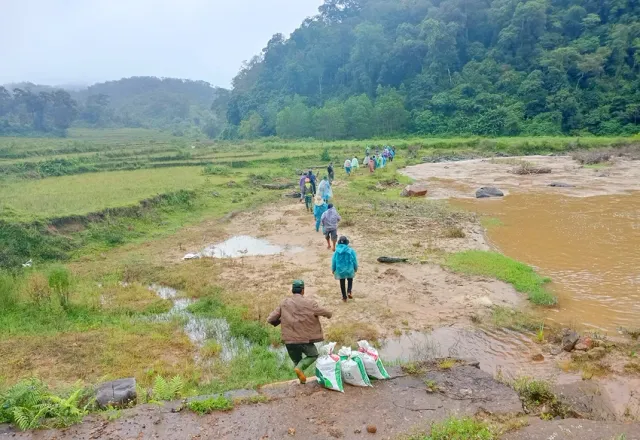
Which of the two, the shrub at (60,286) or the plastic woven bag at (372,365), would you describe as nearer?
the plastic woven bag at (372,365)

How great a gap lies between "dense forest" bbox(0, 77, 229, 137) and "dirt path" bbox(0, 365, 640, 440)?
80.7 meters

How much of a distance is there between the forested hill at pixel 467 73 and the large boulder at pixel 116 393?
57.2m

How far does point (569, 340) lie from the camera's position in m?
7.60

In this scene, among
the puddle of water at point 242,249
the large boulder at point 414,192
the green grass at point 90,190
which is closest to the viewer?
the puddle of water at point 242,249

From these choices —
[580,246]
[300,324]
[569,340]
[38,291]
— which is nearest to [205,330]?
[300,324]

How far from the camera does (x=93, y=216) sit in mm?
17656

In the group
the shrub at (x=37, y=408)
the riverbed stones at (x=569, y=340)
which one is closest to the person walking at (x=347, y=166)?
the riverbed stones at (x=569, y=340)

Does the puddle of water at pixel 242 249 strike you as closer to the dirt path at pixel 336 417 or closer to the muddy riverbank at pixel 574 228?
the muddy riverbank at pixel 574 228

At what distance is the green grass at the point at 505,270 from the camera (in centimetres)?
987

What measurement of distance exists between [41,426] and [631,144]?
48441mm

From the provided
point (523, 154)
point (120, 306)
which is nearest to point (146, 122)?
point (523, 154)

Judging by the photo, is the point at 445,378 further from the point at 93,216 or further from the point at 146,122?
the point at 146,122

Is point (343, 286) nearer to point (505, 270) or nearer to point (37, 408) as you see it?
point (505, 270)

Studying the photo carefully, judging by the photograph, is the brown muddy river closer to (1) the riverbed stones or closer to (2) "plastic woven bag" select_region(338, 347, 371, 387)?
(1) the riverbed stones
